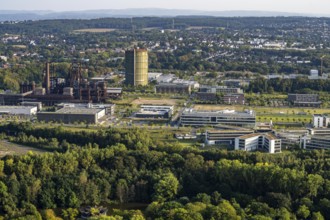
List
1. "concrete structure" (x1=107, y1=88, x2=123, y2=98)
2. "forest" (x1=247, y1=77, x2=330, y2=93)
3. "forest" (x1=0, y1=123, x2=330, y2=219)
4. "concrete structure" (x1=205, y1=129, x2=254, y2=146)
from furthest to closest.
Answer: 1. "forest" (x1=247, y1=77, x2=330, y2=93)
2. "concrete structure" (x1=107, y1=88, x2=123, y2=98)
3. "concrete structure" (x1=205, y1=129, x2=254, y2=146)
4. "forest" (x1=0, y1=123, x2=330, y2=219)

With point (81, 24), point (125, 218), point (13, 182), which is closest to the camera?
point (125, 218)

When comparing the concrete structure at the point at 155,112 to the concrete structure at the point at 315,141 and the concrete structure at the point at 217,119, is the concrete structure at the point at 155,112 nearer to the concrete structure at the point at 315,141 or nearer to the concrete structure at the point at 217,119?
the concrete structure at the point at 217,119

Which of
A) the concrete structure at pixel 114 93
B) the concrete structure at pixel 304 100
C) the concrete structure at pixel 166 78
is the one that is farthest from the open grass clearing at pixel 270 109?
the concrete structure at pixel 166 78

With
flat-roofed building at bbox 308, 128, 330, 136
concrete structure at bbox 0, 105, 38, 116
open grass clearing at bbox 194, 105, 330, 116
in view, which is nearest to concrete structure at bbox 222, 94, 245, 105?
open grass clearing at bbox 194, 105, 330, 116

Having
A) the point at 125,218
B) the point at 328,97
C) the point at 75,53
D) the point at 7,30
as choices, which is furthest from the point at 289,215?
the point at 7,30

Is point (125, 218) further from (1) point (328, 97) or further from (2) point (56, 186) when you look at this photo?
(1) point (328, 97)

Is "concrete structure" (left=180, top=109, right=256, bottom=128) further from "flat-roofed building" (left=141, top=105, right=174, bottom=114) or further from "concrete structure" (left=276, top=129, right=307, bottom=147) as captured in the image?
"concrete structure" (left=276, top=129, right=307, bottom=147)

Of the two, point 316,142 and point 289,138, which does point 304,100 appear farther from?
point 316,142
